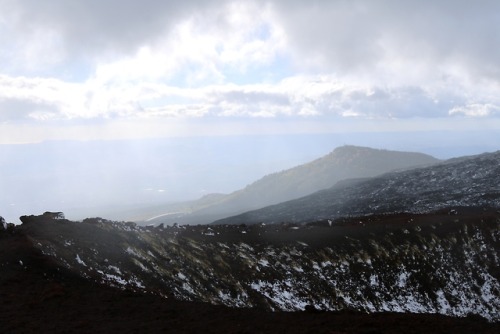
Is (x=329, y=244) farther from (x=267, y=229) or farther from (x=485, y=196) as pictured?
(x=485, y=196)

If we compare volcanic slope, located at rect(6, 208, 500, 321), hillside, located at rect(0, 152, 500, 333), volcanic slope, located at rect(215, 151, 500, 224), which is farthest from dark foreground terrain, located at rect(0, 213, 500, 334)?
volcanic slope, located at rect(215, 151, 500, 224)

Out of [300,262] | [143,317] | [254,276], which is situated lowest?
[300,262]

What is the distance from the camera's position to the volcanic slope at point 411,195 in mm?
92812

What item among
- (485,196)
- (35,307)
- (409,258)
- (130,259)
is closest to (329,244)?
(409,258)

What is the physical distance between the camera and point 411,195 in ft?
358

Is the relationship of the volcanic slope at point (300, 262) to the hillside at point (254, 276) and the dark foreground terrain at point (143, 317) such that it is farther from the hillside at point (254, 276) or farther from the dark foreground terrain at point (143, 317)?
the dark foreground terrain at point (143, 317)

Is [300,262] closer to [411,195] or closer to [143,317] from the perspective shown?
[143,317]

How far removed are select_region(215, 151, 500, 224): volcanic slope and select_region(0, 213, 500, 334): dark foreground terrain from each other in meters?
68.8

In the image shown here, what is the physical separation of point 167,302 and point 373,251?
29.6 meters

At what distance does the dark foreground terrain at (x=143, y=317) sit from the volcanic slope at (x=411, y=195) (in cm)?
6879

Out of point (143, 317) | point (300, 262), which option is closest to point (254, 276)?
point (300, 262)

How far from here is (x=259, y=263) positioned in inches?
1551

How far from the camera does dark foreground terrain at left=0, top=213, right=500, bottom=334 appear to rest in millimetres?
18500

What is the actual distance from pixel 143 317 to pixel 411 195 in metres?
99.7
